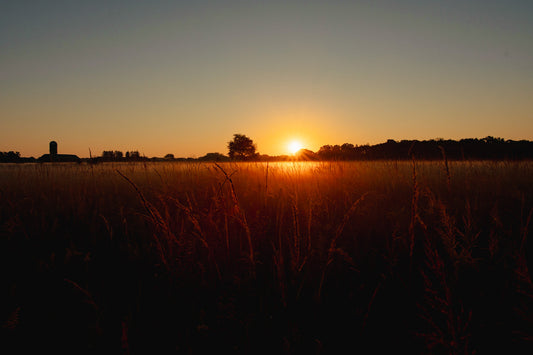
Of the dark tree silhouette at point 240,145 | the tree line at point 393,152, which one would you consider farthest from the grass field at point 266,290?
the dark tree silhouette at point 240,145

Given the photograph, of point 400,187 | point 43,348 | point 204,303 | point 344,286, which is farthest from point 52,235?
point 400,187

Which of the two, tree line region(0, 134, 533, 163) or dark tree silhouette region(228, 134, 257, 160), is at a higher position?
dark tree silhouette region(228, 134, 257, 160)

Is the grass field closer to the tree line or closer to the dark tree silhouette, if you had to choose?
the tree line

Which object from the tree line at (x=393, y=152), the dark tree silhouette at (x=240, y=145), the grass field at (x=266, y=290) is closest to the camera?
the grass field at (x=266, y=290)

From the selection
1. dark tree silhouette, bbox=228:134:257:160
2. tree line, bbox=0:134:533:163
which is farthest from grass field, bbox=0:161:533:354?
dark tree silhouette, bbox=228:134:257:160

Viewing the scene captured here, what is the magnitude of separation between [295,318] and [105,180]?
19.0ft

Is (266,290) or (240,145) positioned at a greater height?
(240,145)

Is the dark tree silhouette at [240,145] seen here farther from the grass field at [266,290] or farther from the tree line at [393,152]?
the grass field at [266,290]

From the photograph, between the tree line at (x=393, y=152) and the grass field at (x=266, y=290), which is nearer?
the grass field at (x=266, y=290)

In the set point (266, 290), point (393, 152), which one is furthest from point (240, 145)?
point (266, 290)

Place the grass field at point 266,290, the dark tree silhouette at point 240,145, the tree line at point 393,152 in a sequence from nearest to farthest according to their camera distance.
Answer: the grass field at point 266,290 → the tree line at point 393,152 → the dark tree silhouette at point 240,145

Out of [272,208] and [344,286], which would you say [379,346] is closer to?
[344,286]

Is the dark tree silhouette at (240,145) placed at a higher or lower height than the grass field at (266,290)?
higher

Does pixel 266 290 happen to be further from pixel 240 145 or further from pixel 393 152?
pixel 240 145
